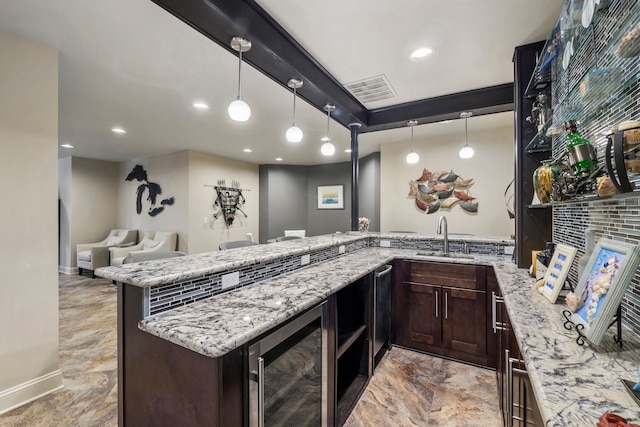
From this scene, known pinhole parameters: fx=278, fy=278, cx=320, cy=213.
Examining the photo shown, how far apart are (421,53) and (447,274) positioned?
180cm

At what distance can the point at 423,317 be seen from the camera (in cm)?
249

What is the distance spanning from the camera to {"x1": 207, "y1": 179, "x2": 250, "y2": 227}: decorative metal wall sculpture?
5.95 m

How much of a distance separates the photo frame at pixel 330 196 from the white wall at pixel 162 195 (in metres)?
3.10

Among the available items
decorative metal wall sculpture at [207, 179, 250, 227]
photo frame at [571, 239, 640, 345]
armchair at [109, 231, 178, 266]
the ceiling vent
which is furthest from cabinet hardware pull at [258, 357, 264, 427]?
decorative metal wall sculpture at [207, 179, 250, 227]

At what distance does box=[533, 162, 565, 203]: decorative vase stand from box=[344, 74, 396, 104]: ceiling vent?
1587 millimetres

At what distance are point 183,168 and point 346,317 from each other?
4753mm

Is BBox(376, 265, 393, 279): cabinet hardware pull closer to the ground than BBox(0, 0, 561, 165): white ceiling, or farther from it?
closer to the ground

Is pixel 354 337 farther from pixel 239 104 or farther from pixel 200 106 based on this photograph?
pixel 200 106

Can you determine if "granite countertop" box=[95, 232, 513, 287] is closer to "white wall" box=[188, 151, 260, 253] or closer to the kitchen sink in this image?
the kitchen sink

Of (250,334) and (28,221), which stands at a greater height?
(28,221)

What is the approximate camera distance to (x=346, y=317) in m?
1.93

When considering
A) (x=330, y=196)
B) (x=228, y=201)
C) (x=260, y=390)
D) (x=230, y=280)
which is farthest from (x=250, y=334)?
(x=330, y=196)

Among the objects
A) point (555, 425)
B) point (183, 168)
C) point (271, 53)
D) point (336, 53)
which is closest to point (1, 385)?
point (271, 53)

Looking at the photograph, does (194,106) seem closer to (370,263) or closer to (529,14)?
(370,263)
